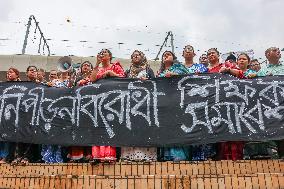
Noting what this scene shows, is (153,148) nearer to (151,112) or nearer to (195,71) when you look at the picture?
(151,112)

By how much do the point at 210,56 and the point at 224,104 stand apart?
102 cm

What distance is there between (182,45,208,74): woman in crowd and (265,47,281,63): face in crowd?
117 cm

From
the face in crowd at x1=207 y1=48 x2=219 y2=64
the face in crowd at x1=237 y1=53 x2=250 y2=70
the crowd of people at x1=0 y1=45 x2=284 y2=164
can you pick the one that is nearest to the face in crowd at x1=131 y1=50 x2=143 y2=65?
the crowd of people at x1=0 y1=45 x2=284 y2=164

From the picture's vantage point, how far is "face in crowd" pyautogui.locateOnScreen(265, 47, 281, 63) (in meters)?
6.60

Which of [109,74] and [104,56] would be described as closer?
[109,74]

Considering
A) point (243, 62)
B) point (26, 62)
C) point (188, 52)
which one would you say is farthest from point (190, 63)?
point (26, 62)

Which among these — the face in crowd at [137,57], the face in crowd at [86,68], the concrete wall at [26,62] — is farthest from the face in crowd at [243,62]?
the concrete wall at [26,62]

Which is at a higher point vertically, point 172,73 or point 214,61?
point 214,61

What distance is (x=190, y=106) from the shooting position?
5.76 metres

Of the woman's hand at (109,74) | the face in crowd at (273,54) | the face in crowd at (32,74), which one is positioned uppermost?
the face in crowd at (273,54)

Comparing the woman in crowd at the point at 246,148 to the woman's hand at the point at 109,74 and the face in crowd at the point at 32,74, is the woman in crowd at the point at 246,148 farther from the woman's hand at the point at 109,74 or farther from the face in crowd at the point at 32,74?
the face in crowd at the point at 32,74

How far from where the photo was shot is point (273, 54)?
6.59m

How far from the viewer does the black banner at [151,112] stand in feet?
18.3

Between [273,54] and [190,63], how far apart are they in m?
1.44
